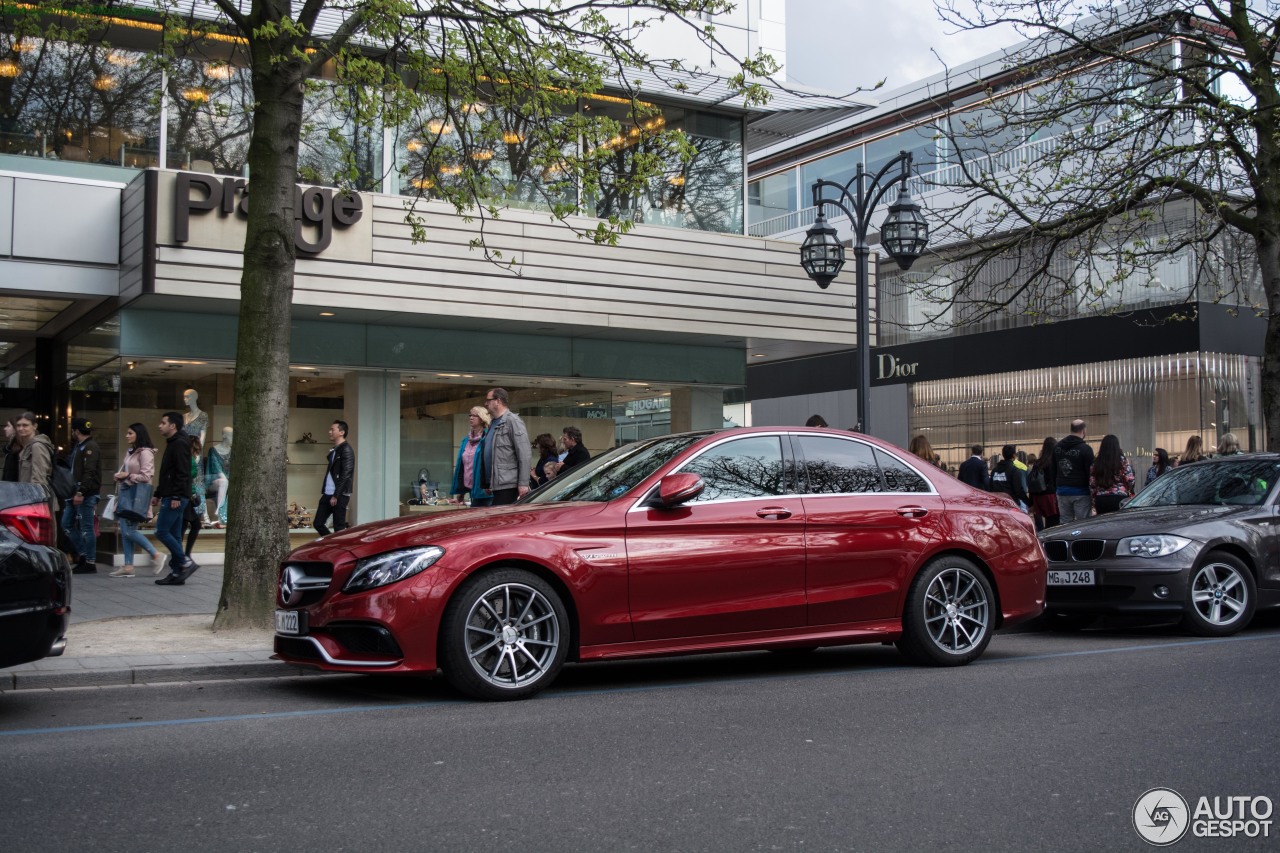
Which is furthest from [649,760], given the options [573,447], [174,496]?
[174,496]

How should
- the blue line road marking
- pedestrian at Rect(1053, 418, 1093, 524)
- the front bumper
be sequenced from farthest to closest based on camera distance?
pedestrian at Rect(1053, 418, 1093, 524)
the front bumper
the blue line road marking

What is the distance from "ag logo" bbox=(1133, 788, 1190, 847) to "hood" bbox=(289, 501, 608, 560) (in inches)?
138

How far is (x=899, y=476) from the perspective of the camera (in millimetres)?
8594

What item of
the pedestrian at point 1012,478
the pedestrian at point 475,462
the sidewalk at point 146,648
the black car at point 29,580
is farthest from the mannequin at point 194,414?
the pedestrian at point 1012,478

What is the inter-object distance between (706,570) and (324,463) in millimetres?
12172

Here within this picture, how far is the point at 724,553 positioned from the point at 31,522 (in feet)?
12.6

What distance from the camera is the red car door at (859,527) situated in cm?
803

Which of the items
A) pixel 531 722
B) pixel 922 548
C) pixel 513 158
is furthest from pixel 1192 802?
pixel 513 158

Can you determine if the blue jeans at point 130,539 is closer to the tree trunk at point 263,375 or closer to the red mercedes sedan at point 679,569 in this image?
the tree trunk at point 263,375

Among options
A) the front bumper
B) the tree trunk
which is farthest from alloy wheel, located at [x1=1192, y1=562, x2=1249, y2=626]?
the tree trunk

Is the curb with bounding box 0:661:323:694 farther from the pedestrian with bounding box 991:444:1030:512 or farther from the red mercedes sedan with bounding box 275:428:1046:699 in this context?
the pedestrian with bounding box 991:444:1030:512

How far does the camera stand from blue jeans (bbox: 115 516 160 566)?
15.1m

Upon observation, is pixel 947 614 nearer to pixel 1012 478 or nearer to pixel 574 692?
pixel 574 692

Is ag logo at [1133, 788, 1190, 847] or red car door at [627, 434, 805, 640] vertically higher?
red car door at [627, 434, 805, 640]
